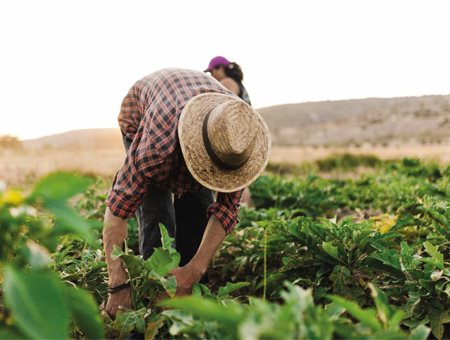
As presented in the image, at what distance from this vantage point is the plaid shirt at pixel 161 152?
6.27 ft

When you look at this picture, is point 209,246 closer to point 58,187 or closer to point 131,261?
point 131,261

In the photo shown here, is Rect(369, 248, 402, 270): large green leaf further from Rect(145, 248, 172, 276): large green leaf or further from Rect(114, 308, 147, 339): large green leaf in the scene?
Rect(114, 308, 147, 339): large green leaf

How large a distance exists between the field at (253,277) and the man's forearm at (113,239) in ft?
0.31

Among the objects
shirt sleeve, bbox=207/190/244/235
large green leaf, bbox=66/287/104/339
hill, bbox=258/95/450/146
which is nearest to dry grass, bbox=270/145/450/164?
shirt sleeve, bbox=207/190/244/235

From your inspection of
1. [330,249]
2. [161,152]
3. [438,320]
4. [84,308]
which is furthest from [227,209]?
[84,308]

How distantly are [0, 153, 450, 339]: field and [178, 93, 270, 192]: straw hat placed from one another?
16.6 inches

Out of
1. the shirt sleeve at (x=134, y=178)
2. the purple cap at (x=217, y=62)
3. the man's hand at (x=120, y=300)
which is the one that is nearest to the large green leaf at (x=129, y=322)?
the man's hand at (x=120, y=300)

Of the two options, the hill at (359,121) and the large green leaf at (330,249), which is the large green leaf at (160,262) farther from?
the hill at (359,121)

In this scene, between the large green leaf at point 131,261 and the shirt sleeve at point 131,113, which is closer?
the large green leaf at point 131,261

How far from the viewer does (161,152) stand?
→ 192cm

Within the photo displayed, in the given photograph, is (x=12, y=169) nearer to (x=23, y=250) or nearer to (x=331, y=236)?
(x=331, y=236)

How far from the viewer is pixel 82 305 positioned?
3.14 ft

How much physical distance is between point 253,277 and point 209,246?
705mm

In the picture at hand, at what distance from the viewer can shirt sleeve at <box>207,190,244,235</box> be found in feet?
6.68
